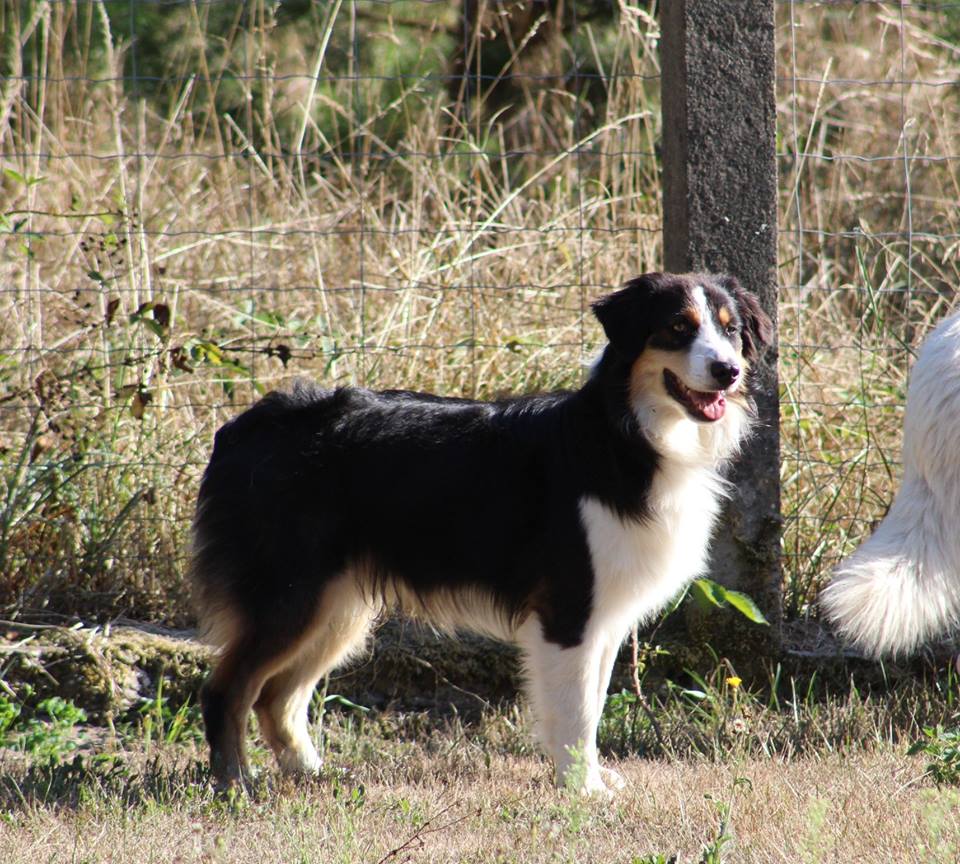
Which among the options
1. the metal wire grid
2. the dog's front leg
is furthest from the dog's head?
the metal wire grid

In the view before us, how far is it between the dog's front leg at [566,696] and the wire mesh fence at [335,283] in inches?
54.5

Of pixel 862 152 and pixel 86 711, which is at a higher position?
pixel 862 152

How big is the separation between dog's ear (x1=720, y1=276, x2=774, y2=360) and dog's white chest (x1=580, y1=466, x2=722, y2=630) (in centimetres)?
40

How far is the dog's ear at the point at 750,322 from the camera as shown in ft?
12.0

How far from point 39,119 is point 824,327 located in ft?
12.6

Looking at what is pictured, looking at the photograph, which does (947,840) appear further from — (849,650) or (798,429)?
(798,429)

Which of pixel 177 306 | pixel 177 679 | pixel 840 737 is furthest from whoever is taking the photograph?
pixel 177 306

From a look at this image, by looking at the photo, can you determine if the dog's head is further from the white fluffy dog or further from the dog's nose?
the white fluffy dog

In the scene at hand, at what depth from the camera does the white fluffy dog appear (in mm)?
3498

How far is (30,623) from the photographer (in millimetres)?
4559

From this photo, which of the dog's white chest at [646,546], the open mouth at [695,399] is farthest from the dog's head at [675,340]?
the dog's white chest at [646,546]

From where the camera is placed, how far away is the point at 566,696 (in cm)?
364

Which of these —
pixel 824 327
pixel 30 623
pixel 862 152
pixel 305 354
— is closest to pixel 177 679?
pixel 30 623

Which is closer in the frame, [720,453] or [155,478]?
[720,453]
